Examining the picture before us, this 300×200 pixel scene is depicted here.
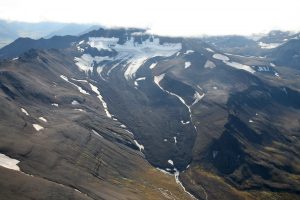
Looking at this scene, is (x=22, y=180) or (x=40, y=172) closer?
(x=22, y=180)

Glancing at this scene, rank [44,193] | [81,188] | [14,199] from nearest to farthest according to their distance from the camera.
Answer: [14,199], [44,193], [81,188]

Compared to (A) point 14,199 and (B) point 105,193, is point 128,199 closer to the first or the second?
(B) point 105,193

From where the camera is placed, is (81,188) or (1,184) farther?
(81,188)

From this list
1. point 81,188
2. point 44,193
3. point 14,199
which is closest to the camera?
point 14,199

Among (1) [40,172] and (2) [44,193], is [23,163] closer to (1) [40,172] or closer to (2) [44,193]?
(1) [40,172]

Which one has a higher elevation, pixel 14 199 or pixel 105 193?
pixel 14 199

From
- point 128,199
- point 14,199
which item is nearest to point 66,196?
point 14,199

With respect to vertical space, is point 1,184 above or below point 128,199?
above

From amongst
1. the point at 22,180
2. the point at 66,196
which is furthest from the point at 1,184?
the point at 66,196
